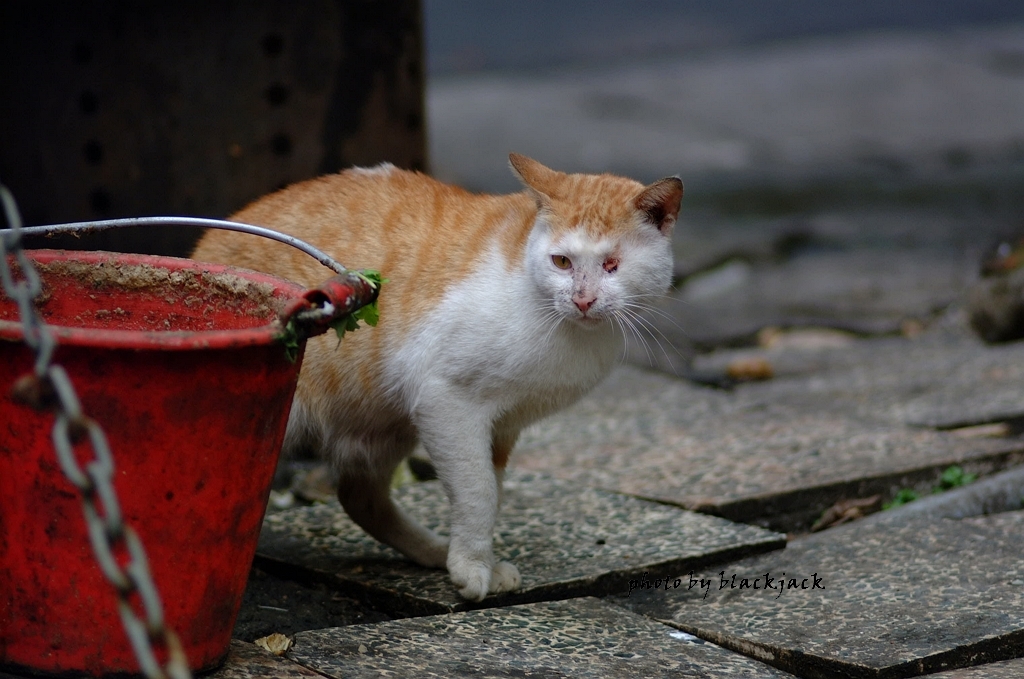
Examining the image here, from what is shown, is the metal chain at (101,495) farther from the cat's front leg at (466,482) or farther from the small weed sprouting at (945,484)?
the small weed sprouting at (945,484)

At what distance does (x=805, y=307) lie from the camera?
5.96m

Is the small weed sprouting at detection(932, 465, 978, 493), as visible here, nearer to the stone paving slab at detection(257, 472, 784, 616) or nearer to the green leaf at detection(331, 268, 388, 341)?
the stone paving slab at detection(257, 472, 784, 616)

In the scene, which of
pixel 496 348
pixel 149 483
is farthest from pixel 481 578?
pixel 149 483

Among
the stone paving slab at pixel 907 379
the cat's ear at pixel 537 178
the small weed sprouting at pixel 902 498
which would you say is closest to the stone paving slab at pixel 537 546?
the small weed sprouting at pixel 902 498

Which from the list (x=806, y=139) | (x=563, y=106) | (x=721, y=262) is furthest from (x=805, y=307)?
(x=563, y=106)

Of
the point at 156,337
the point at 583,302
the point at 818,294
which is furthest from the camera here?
the point at 818,294

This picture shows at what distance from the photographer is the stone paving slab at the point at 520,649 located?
2148mm

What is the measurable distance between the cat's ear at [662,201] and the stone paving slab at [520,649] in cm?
90

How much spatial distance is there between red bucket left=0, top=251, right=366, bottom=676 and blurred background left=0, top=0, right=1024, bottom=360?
1787mm

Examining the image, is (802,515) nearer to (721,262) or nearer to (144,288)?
(144,288)

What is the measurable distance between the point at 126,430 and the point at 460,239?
3.64ft

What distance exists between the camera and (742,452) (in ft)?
11.7

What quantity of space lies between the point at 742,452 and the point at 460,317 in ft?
4.58

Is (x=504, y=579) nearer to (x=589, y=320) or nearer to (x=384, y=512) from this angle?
(x=384, y=512)
